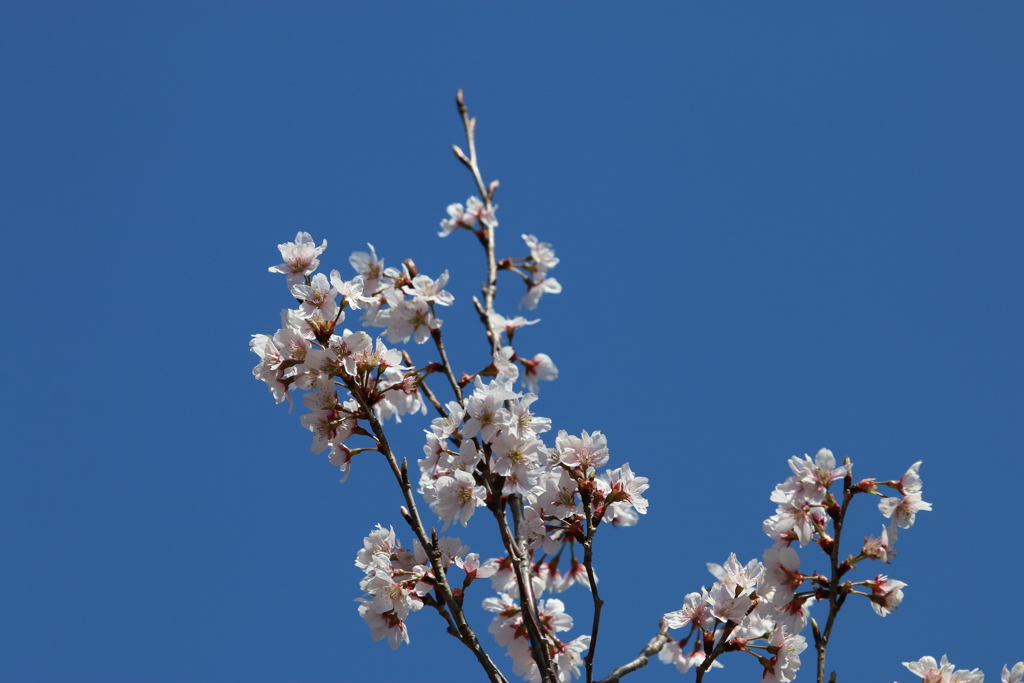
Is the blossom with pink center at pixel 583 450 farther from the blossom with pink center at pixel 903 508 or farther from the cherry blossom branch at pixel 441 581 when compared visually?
the blossom with pink center at pixel 903 508

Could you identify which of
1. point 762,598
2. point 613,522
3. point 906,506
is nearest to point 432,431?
point 613,522

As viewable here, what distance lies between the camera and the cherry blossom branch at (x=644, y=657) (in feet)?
9.32

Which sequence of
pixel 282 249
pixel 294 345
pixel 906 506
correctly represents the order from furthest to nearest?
pixel 282 249 → pixel 294 345 → pixel 906 506

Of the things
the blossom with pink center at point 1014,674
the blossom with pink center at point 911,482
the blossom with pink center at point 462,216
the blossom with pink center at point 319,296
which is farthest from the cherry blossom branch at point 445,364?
the blossom with pink center at point 1014,674

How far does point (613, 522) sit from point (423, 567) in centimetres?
93

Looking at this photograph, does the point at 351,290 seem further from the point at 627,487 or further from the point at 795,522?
the point at 795,522

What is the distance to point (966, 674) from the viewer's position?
2.81m

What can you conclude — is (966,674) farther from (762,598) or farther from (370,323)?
(370,323)

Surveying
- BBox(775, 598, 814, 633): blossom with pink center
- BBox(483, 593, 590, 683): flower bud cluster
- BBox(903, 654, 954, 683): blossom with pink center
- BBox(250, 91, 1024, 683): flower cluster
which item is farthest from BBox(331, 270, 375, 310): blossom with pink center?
BBox(903, 654, 954, 683): blossom with pink center

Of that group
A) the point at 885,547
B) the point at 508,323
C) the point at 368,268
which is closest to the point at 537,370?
the point at 508,323

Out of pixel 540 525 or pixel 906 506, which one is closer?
pixel 906 506

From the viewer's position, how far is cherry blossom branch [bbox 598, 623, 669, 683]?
284 centimetres

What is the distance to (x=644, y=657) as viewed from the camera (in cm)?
306

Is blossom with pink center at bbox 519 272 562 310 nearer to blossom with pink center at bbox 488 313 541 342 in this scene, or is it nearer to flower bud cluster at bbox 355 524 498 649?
blossom with pink center at bbox 488 313 541 342
